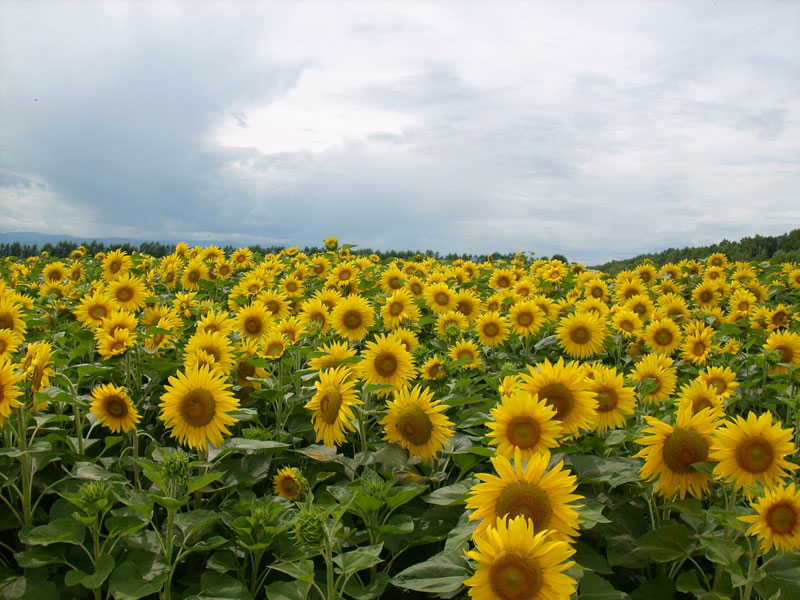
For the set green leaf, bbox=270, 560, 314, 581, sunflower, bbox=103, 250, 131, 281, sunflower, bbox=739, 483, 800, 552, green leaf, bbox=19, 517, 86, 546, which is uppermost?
sunflower, bbox=103, 250, 131, 281

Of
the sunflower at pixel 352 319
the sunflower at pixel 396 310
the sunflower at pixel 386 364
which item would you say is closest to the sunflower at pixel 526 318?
the sunflower at pixel 396 310

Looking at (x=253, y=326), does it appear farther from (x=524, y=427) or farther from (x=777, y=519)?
(x=777, y=519)

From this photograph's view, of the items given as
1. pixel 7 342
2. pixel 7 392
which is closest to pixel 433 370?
pixel 7 392

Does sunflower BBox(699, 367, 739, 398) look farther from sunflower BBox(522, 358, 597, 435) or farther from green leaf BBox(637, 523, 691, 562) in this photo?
green leaf BBox(637, 523, 691, 562)

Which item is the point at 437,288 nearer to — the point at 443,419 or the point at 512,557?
the point at 443,419

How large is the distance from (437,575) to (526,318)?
4612mm

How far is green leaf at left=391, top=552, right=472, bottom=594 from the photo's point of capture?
2271 millimetres

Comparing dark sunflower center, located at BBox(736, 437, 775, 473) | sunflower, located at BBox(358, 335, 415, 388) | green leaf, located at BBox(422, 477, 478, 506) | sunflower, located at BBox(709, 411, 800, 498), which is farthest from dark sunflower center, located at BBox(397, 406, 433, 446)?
dark sunflower center, located at BBox(736, 437, 775, 473)

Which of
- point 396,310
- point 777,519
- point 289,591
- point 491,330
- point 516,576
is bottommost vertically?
point 289,591

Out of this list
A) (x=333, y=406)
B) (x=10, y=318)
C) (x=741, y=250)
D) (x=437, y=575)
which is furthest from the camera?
(x=741, y=250)

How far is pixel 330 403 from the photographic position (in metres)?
3.35

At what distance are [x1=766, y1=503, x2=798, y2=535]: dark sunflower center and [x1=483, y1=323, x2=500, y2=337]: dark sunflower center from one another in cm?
426

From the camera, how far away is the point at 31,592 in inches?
104

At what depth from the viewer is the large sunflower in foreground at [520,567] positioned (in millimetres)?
1998
